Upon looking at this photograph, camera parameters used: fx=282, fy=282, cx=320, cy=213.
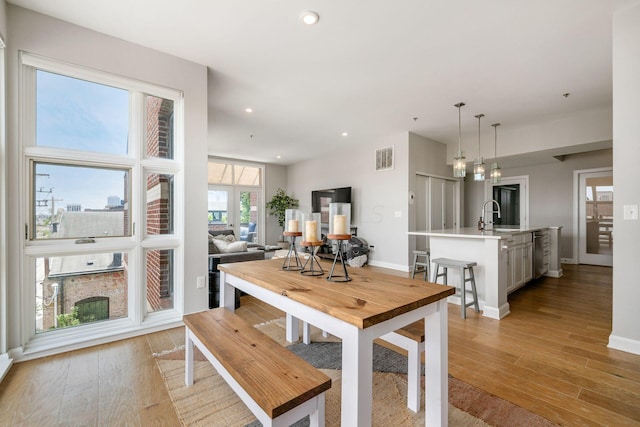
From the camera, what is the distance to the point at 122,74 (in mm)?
2561

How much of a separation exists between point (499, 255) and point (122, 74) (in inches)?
164

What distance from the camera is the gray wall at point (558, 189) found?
6.00 metres

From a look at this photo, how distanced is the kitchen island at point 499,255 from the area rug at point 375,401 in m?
1.60

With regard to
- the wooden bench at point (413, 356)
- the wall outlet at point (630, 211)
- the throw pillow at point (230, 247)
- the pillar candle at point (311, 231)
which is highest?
the wall outlet at point (630, 211)

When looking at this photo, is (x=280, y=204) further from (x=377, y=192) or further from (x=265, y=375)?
(x=265, y=375)

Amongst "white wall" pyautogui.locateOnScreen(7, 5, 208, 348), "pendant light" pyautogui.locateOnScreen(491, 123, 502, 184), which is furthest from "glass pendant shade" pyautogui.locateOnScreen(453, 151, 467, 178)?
"white wall" pyautogui.locateOnScreen(7, 5, 208, 348)

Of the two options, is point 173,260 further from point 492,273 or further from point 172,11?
point 492,273

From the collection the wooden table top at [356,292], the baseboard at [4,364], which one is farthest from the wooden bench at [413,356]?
the baseboard at [4,364]

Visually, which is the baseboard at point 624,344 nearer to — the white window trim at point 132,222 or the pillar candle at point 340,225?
the pillar candle at point 340,225

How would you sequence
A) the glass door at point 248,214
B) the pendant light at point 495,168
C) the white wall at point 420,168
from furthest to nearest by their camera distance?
1. the glass door at point 248,214
2. the white wall at point 420,168
3. the pendant light at point 495,168

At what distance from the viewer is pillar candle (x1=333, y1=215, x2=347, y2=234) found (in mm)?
1469

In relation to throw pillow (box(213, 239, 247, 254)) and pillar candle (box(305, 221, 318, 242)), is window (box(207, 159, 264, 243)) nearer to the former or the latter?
throw pillow (box(213, 239, 247, 254))

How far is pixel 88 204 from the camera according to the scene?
2504mm

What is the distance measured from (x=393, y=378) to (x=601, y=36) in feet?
11.3
